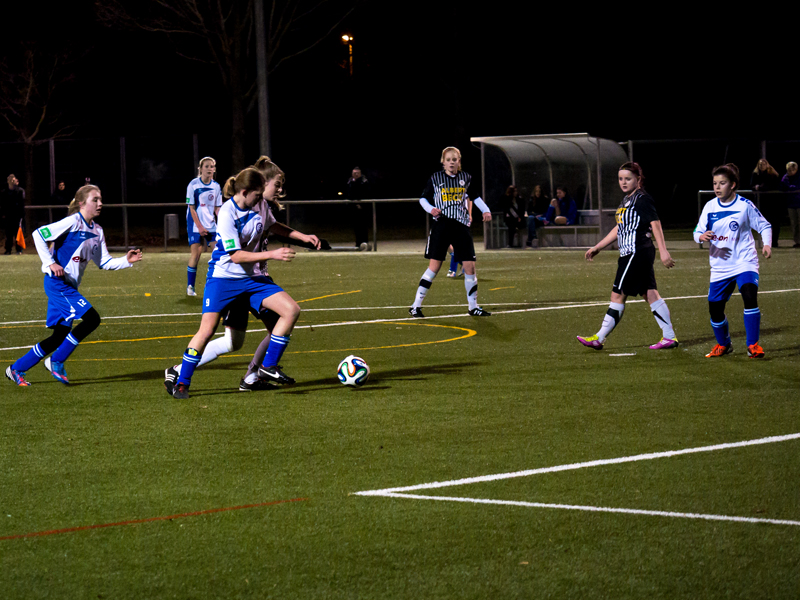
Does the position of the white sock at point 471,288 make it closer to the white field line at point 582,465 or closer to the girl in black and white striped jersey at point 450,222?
the girl in black and white striped jersey at point 450,222

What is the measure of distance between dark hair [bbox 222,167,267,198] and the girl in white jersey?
0.19 meters

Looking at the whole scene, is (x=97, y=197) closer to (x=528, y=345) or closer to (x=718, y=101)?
(x=528, y=345)

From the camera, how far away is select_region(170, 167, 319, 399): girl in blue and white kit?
26.9ft

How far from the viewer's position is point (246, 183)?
27.0 feet

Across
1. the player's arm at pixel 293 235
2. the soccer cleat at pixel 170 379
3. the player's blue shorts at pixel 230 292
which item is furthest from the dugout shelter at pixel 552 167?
the soccer cleat at pixel 170 379

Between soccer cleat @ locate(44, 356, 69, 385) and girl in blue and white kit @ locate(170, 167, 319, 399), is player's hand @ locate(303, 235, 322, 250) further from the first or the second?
soccer cleat @ locate(44, 356, 69, 385)

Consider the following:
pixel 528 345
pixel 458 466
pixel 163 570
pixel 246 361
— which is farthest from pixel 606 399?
pixel 163 570

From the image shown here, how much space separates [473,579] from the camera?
14.5ft

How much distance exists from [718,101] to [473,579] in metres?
51.3

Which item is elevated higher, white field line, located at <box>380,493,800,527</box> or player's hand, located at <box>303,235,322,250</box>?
player's hand, located at <box>303,235,322,250</box>

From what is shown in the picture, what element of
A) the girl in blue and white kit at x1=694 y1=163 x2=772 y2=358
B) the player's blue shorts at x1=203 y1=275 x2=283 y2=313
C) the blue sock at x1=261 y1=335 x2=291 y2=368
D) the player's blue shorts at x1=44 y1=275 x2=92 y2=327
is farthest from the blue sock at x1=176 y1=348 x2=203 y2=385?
the girl in blue and white kit at x1=694 y1=163 x2=772 y2=358

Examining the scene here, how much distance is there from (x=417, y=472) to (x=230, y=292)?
2.81 metres

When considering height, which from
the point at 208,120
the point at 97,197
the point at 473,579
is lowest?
the point at 473,579

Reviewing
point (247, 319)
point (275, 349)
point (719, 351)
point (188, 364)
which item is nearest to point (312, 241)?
point (247, 319)
